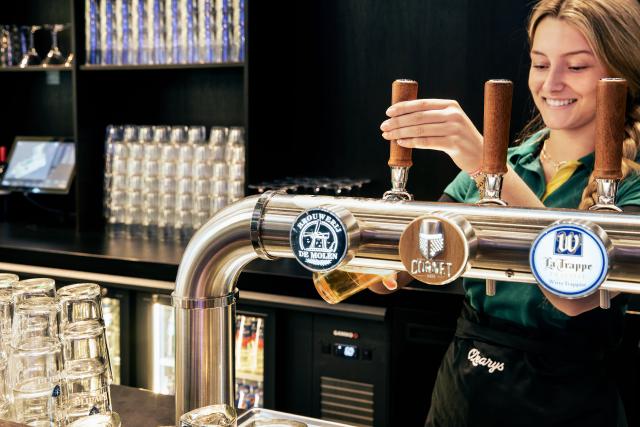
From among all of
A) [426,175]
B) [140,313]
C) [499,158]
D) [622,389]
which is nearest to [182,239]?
[140,313]

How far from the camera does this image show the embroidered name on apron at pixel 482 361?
150 cm

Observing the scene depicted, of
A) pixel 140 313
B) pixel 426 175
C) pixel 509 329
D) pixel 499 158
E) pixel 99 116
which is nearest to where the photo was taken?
pixel 499 158

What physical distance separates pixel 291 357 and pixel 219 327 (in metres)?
1.80

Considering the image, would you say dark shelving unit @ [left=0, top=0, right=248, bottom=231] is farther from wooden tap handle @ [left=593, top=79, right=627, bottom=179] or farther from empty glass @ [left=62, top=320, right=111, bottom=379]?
wooden tap handle @ [left=593, top=79, right=627, bottom=179]

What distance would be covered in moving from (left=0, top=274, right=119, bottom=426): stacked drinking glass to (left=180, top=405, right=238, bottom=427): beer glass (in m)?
0.22

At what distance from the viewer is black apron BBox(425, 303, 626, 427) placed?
1469mm

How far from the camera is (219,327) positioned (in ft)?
3.02

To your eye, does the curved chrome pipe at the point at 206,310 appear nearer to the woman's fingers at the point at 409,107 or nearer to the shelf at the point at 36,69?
the woman's fingers at the point at 409,107

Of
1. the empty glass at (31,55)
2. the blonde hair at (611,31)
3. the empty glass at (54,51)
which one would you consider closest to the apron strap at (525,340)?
the blonde hair at (611,31)

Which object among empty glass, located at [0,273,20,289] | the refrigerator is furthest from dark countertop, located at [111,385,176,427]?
the refrigerator

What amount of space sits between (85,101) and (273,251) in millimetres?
2883

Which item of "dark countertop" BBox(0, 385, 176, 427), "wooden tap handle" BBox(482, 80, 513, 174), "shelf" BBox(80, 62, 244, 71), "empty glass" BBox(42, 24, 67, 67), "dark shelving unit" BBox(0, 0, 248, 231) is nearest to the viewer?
"wooden tap handle" BBox(482, 80, 513, 174)

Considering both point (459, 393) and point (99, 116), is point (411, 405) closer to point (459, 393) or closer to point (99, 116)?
point (459, 393)

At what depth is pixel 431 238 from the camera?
0.71 meters
